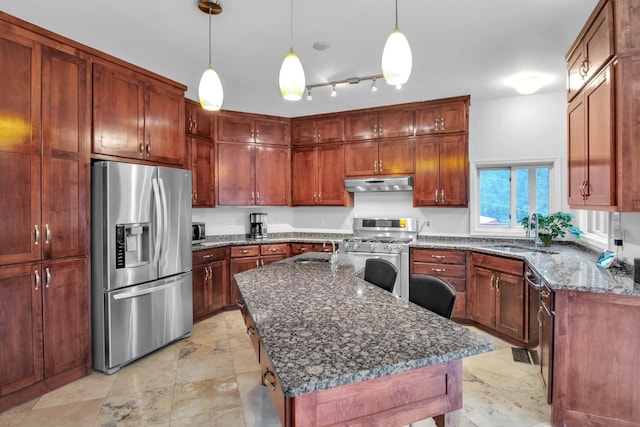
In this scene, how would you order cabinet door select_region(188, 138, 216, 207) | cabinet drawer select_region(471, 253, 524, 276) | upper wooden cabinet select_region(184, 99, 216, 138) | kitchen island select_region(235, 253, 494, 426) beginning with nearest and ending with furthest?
kitchen island select_region(235, 253, 494, 426) → cabinet drawer select_region(471, 253, 524, 276) → upper wooden cabinet select_region(184, 99, 216, 138) → cabinet door select_region(188, 138, 216, 207)

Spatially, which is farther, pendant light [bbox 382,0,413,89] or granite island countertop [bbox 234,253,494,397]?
pendant light [bbox 382,0,413,89]

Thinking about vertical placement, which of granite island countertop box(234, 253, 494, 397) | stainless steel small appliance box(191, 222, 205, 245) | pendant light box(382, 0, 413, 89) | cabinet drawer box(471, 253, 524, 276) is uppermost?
pendant light box(382, 0, 413, 89)

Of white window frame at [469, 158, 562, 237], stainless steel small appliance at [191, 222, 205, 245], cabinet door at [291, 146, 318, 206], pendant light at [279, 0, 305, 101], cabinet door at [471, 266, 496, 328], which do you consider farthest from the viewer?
cabinet door at [291, 146, 318, 206]

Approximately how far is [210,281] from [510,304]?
3194 mm

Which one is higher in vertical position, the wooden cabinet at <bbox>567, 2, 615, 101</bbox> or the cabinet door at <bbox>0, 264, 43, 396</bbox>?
the wooden cabinet at <bbox>567, 2, 615, 101</bbox>

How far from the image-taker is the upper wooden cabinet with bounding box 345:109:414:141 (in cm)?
443

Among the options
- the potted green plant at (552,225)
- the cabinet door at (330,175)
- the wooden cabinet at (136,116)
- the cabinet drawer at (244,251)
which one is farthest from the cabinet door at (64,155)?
the potted green plant at (552,225)

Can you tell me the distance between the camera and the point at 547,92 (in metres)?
3.99

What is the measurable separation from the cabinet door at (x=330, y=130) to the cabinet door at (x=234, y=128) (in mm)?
934

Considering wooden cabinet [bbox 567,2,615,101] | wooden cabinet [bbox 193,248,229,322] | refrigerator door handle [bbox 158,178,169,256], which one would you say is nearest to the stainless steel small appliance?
wooden cabinet [bbox 193,248,229,322]

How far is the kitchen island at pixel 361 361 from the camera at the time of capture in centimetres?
102

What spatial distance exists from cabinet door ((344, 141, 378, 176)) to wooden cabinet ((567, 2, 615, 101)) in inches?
89.0

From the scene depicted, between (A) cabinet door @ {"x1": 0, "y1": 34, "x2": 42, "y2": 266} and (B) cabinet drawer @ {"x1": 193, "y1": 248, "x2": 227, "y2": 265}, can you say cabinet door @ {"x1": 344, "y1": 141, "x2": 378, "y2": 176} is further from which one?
(A) cabinet door @ {"x1": 0, "y1": 34, "x2": 42, "y2": 266}

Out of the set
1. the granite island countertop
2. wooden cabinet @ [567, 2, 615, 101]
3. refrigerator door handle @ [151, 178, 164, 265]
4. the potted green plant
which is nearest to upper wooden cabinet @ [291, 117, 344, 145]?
refrigerator door handle @ [151, 178, 164, 265]
